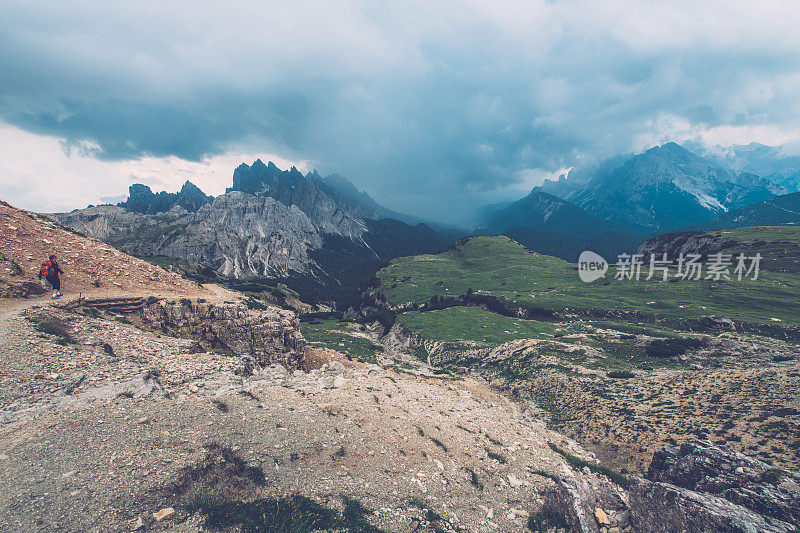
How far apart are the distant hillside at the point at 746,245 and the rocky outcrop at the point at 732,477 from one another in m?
113

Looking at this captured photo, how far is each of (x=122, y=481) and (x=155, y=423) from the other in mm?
3847

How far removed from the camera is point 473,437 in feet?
69.2

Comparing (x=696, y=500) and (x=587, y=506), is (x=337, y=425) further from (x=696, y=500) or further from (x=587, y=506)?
(x=696, y=500)

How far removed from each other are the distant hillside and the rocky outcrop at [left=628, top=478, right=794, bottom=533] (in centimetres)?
11833

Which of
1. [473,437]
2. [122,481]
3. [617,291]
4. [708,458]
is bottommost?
[473,437]

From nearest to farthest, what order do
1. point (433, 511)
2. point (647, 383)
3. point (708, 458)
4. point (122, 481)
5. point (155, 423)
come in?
point (122, 481) < point (433, 511) < point (155, 423) < point (708, 458) < point (647, 383)

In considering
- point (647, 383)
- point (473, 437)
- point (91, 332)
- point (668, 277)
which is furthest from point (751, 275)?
point (91, 332)

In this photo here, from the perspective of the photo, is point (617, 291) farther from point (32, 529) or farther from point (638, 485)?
point (32, 529)

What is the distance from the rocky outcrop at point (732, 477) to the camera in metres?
11.8

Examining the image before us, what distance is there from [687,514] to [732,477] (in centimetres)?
542

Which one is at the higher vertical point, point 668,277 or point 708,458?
point 668,277

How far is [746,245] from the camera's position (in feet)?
346

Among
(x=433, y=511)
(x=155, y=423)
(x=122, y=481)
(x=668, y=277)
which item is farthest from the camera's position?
(x=668, y=277)

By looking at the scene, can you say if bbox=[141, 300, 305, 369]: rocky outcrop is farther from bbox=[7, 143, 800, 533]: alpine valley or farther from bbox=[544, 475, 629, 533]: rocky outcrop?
bbox=[544, 475, 629, 533]: rocky outcrop
